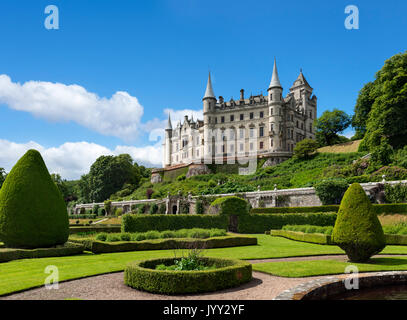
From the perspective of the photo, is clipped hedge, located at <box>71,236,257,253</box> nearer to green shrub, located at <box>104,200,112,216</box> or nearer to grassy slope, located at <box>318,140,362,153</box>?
grassy slope, located at <box>318,140,362,153</box>

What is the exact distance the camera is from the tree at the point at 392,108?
1639 inches

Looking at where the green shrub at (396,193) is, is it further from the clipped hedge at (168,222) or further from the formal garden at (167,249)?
the clipped hedge at (168,222)

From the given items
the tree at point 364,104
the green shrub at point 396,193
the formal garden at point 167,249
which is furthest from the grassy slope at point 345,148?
the formal garden at point 167,249

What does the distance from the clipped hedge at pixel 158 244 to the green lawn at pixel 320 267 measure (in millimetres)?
5390

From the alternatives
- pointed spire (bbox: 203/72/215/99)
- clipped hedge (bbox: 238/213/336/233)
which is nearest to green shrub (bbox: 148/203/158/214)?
clipped hedge (bbox: 238/213/336/233)

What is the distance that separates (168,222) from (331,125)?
166ft

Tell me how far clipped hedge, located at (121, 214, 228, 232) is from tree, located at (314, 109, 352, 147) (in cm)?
4550

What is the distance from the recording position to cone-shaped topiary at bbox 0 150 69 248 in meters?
16.2

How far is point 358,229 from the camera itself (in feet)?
41.7

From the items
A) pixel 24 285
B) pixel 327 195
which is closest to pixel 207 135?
pixel 327 195

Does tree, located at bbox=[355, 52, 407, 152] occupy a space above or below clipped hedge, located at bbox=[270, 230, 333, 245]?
above

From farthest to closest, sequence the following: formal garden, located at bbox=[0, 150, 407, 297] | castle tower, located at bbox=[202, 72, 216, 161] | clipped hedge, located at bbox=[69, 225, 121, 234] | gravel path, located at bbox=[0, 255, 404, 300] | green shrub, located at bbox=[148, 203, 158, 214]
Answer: castle tower, located at bbox=[202, 72, 216, 161], green shrub, located at bbox=[148, 203, 158, 214], clipped hedge, located at bbox=[69, 225, 121, 234], formal garden, located at bbox=[0, 150, 407, 297], gravel path, located at bbox=[0, 255, 404, 300]

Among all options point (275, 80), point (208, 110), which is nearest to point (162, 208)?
point (208, 110)
